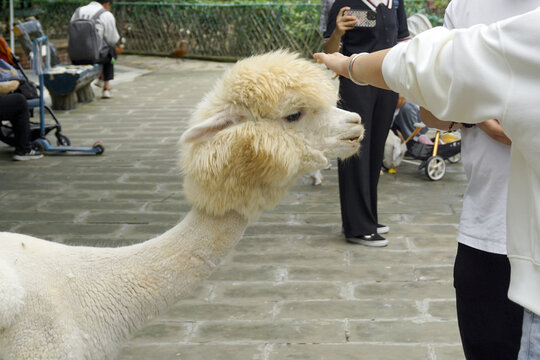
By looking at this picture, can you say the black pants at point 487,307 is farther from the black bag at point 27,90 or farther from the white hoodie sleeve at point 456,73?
the black bag at point 27,90

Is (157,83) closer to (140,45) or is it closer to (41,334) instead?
(140,45)

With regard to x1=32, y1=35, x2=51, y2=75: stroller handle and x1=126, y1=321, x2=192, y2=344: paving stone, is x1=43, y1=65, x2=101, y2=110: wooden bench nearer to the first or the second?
x1=32, y1=35, x2=51, y2=75: stroller handle

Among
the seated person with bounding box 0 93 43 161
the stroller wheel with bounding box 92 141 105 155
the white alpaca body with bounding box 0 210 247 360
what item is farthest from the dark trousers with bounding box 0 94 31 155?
the white alpaca body with bounding box 0 210 247 360

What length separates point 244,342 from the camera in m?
3.66

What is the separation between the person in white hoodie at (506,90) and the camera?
138 cm

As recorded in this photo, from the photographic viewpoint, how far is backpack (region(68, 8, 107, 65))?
37.0ft

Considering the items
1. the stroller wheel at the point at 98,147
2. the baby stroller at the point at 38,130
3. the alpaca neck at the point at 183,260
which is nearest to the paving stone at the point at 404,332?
the alpaca neck at the point at 183,260

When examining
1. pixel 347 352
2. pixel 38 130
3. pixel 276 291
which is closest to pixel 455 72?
pixel 347 352

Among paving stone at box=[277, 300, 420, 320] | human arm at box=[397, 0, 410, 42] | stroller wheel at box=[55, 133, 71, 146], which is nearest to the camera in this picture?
paving stone at box=[277, 300, 420, 320]

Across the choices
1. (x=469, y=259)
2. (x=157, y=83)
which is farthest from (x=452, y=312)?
(x=157, y=83)

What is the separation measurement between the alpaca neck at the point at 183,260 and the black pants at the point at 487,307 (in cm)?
77

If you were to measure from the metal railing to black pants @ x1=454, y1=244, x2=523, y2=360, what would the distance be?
16.2m

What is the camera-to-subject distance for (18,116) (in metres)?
7.84

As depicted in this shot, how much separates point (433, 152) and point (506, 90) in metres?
5.92
